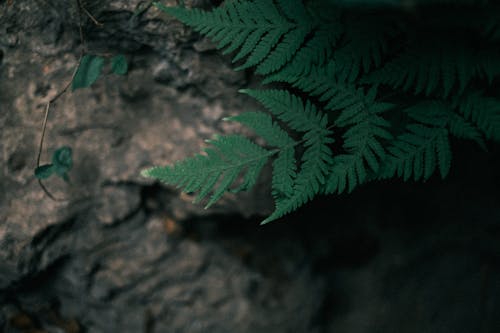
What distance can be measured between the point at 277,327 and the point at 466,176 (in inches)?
46.6

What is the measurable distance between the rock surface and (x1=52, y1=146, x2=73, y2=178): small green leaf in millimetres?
81

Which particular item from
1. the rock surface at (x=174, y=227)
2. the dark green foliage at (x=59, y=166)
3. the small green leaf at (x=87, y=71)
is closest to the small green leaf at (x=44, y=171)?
the dark green foliage at (x=59, y=166)

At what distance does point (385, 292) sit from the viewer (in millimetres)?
2137

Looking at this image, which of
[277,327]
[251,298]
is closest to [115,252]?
[251,298]

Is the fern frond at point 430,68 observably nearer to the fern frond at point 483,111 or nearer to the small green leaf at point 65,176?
the fern frond at point 483,111

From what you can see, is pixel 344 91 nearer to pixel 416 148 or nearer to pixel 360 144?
pixel 360 144

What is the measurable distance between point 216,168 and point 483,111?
923 mm

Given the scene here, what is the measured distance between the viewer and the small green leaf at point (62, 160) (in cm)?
166

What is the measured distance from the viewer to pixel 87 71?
1.60m

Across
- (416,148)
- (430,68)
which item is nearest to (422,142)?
(416,148)

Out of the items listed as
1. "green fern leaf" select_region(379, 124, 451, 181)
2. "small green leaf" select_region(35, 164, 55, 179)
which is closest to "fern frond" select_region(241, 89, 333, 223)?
"green fern leaf" select_region(379, 124, 451, 181)

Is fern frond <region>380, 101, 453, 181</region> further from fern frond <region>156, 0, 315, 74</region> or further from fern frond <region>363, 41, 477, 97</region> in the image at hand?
fern frond <region>156, 0, 315, 74</region>

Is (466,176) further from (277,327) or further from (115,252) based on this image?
(115,252)

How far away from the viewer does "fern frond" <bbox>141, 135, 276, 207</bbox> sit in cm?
134
